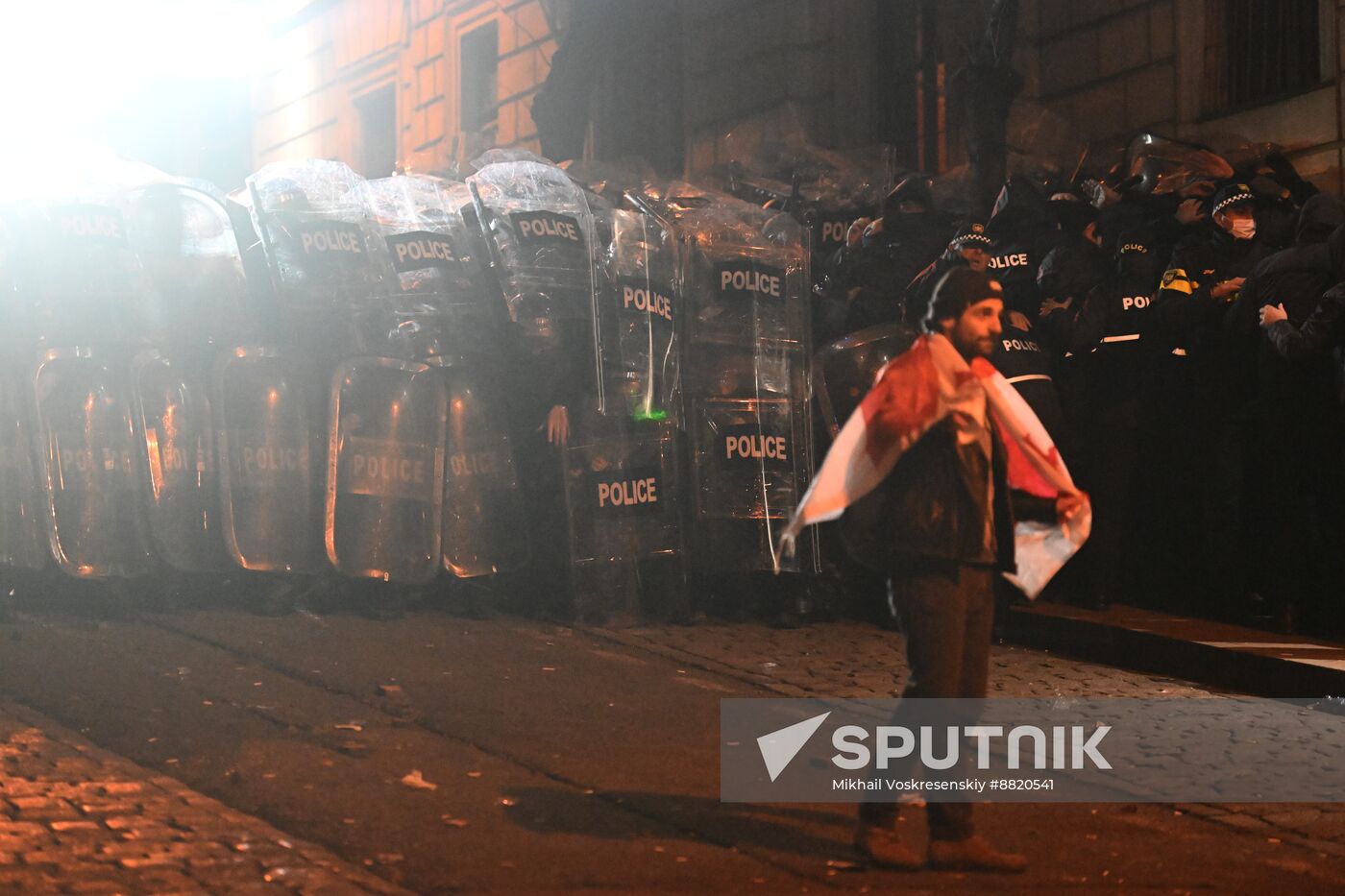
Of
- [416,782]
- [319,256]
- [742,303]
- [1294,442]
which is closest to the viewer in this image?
[416,782]

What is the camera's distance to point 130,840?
509 centimetres

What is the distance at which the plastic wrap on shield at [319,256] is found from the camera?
357 inches

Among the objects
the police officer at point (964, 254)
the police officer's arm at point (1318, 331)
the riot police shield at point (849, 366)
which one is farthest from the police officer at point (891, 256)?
the police officer's arm at point (1318, 331)

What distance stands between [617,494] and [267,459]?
5.88 ft

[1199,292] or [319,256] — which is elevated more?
[319,256]

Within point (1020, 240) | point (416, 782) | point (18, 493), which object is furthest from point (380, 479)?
point (1020, 240)

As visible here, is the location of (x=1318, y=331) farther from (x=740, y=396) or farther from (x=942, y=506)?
(x=942, y=506)

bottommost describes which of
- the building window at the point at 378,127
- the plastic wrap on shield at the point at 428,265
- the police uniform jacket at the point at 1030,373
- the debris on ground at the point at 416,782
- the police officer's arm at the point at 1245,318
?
the debris on ground at the point at 416,782

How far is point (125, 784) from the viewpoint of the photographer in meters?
5.68

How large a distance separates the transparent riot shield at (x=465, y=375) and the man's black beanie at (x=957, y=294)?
4.31m

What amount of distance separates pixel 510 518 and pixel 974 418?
454 cm

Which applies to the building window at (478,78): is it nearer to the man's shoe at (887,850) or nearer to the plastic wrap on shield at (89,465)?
the plastic wrap on shield at (89,465)

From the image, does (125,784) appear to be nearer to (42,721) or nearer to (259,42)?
(42,721)

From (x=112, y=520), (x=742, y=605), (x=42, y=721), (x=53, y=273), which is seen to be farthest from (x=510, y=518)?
(x=42, y=721)
